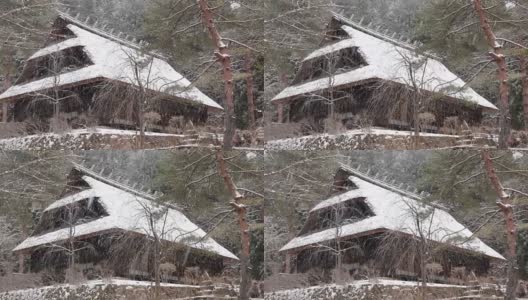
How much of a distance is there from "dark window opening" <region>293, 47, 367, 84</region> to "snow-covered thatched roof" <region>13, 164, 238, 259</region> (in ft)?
5.14

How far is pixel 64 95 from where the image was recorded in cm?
721

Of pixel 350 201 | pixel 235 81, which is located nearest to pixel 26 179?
pixel 235 81

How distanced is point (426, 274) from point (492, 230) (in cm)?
66

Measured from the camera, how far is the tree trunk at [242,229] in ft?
23.4

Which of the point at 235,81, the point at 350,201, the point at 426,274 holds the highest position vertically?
the point at 235,81

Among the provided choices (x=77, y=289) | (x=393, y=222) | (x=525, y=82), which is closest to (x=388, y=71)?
(x=525, y=82)

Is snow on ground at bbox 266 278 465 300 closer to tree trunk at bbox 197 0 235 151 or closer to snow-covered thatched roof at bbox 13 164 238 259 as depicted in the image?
snow-covered thatched roof at bbox 13 164 238 259

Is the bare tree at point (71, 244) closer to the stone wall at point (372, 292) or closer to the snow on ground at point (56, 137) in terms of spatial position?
the snow on ground at point (56, 137)

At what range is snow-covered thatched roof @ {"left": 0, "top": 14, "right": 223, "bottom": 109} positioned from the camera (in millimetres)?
7164

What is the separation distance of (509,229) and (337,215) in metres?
1.43

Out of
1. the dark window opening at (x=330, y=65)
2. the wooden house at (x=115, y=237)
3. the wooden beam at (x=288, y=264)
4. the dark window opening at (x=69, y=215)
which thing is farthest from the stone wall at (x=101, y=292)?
the dark window opening at (x=330, y=65)

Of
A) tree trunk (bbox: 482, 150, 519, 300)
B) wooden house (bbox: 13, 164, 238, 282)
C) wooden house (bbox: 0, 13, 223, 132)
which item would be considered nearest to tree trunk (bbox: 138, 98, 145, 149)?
wooden house (bbox: 0, 13, 223, 132)

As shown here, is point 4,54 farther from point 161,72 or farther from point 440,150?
point 440,150

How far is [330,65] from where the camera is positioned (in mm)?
7242
